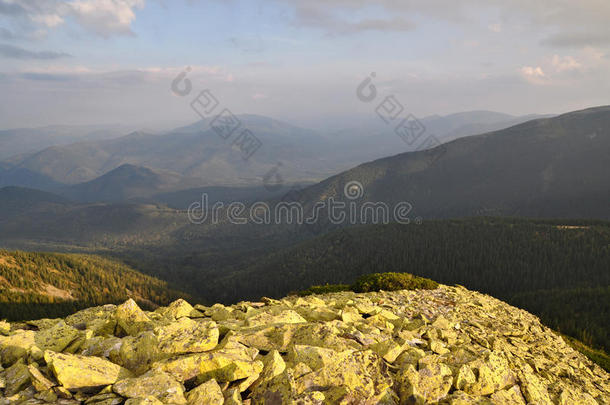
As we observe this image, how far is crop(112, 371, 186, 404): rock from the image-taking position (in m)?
9.09

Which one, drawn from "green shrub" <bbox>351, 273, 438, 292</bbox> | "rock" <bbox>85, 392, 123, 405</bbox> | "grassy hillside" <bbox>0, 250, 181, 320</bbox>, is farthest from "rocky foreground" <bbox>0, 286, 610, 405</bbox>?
"grassy hillside" <bbox>0, 250, 181, 320</bbox>

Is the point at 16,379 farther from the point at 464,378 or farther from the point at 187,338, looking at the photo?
the point at 464,378

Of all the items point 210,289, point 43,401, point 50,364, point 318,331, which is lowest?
point 210,289

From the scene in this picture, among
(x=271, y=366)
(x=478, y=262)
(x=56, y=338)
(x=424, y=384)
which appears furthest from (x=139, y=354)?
(x=478, y=262)

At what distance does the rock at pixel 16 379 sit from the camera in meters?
9.79

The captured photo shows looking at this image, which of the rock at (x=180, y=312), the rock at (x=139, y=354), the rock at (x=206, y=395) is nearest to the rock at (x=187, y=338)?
the rock at (x=139, y=354)

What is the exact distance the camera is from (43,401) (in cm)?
902

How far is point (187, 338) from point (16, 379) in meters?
5.20

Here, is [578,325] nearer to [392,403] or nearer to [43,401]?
Answer: [392,403]

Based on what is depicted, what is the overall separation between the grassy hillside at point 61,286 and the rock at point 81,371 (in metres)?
93.8

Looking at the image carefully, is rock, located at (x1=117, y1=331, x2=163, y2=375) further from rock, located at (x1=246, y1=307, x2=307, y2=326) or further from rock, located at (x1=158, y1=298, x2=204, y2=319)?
rock, located at (x1=158, y1=298, x2=204, y2=319)

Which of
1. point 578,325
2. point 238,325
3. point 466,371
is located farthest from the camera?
point 578,325

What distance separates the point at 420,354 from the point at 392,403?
3.78 metres

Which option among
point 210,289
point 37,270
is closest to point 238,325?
point 37,270
